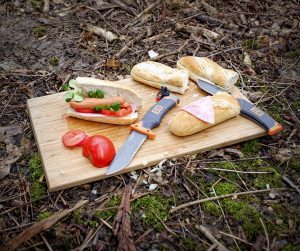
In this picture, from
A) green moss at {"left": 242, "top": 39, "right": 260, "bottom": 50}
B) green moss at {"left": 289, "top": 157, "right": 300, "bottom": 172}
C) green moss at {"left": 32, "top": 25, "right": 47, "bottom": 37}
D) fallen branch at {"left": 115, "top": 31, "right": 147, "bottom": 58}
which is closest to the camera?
green moss at {"left": 289, "top": 157, "right": 300, "bottom": 172}

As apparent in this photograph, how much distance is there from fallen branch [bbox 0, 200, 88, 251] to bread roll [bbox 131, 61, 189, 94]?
1699 millimetres

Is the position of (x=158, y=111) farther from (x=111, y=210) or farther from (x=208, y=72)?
(x=111, y=210)

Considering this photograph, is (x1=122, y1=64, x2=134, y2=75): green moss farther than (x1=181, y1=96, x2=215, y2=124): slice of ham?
Yes

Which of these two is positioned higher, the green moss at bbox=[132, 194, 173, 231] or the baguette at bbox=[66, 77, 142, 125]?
the baguette at bbox=[66, 77, 142, 125]

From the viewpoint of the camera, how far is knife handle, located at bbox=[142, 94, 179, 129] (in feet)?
11.5

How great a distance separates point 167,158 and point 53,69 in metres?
2.07

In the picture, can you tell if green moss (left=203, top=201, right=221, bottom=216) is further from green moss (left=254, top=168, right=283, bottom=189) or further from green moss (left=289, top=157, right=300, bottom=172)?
green moss (left=289, top=157, right=300, bottom=172)

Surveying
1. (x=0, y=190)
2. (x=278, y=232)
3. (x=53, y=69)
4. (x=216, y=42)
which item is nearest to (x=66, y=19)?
(x=53, y=69)

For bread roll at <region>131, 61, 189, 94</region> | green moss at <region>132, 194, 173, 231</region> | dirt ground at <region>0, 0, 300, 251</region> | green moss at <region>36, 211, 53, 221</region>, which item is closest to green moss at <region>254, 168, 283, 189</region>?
dirt ground at <region>0, 0, 300, 251</region>

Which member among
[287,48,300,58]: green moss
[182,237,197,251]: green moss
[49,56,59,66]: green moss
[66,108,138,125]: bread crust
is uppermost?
[287,48,300,58]: green moss

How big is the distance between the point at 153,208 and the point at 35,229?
3.08 feet

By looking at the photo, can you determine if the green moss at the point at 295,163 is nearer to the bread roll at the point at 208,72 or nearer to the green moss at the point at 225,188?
the green moss at the point at 225,188

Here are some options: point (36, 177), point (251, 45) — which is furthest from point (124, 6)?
point (36, 177)

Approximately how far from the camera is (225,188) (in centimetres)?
315
